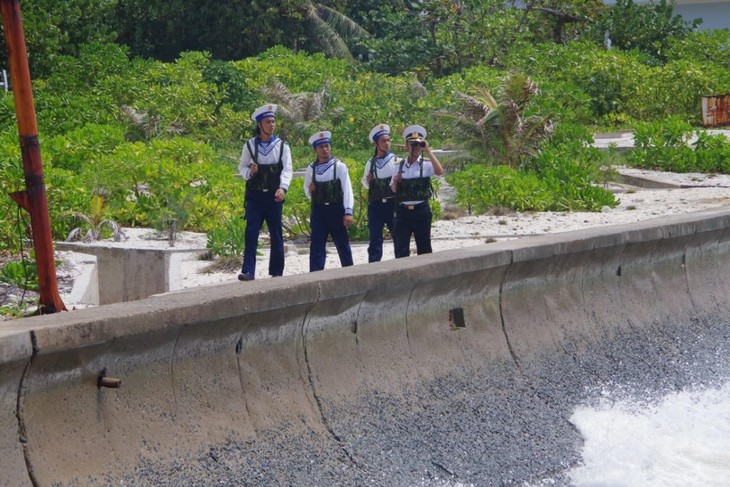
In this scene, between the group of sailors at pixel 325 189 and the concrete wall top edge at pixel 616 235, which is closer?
the concrete wall top edge at pixel 616 235

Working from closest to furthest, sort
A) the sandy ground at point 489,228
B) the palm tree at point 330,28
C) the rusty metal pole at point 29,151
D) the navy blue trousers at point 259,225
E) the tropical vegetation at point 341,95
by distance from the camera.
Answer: the rusty metal pole at point 29,151
the navy blue trousers at point 259,225
the sandy ground at point 489,228
the tropical vegetation at point 341,95
the palm tree at point 330,28

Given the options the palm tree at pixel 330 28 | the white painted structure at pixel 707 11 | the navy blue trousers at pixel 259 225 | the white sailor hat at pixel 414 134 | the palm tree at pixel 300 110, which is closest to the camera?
the white sailor hat at pixel 414 134

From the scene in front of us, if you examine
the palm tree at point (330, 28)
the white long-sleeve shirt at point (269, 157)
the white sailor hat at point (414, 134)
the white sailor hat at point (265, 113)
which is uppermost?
the palm tree at point (330, 28)

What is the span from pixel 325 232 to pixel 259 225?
0.60m

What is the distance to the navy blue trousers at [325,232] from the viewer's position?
11.3 m

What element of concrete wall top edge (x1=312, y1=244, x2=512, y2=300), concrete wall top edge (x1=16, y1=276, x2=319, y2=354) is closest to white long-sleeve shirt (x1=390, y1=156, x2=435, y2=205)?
concrete wall top edge (x1=312, y1=244, x2=512, y2=300)

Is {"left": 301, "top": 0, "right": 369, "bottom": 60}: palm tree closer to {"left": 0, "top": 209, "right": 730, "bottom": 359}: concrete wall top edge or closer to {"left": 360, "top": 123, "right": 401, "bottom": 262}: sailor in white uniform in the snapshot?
{"left": 360, "top": 123, "right": 401, "bottom": 262}: sailor in white uniform

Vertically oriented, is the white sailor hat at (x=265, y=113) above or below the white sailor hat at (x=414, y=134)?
above

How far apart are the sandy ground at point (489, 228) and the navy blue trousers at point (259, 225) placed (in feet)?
1.97

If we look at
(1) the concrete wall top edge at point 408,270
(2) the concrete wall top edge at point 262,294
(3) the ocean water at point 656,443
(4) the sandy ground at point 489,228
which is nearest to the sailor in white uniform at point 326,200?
(4) the sandy ground at point 489,228

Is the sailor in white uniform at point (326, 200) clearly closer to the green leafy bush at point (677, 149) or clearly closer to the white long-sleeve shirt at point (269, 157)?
the white long-sleeve shirt at point (269, 157)

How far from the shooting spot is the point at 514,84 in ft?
67.4

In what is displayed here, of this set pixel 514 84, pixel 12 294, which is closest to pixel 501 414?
pixel 12 294

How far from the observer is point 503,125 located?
2067cm
